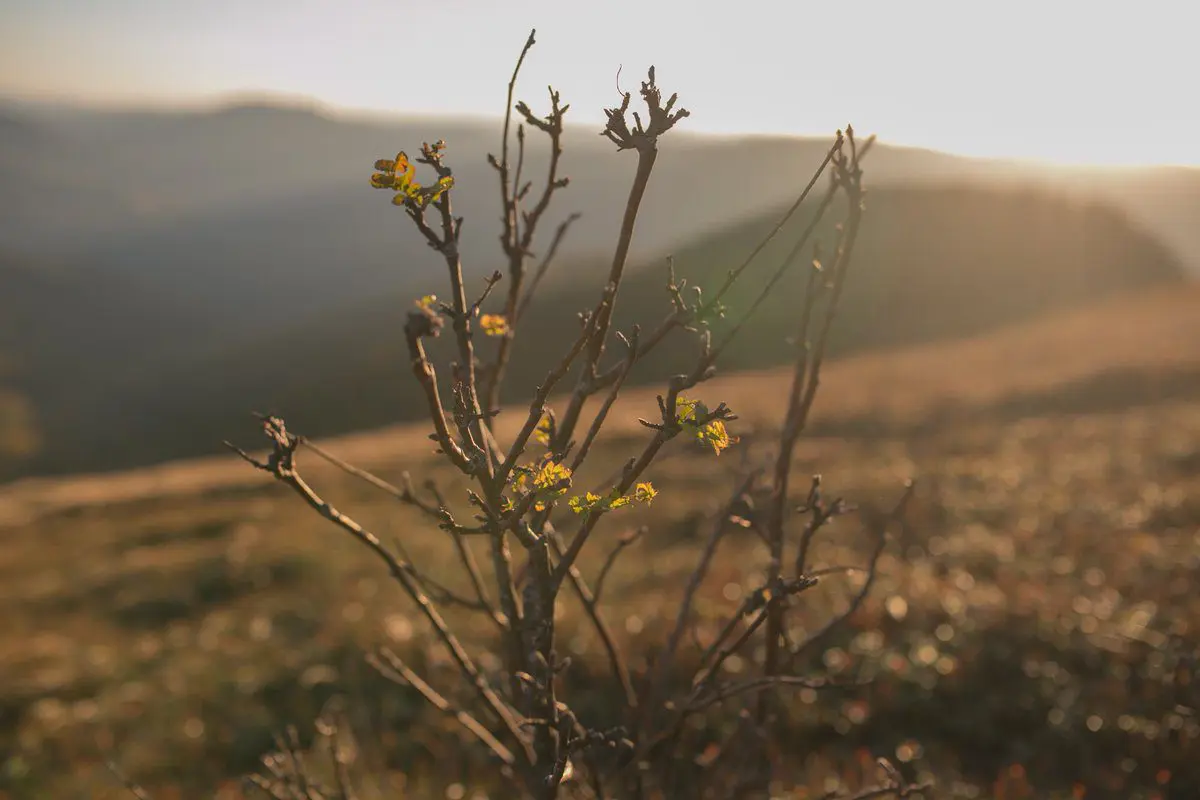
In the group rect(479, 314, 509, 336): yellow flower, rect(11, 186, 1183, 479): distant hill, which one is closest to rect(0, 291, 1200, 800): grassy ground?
rect(479, 314, 509, 336): yellow flower

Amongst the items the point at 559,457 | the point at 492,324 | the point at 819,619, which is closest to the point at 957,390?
the point at 819,619

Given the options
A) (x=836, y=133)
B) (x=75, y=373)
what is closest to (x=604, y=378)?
(x=836, y=133)

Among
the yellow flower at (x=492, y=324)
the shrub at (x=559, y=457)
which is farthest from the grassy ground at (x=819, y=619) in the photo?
A: the yellow flower at (x=492, y=324)

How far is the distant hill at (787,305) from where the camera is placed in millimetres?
66000

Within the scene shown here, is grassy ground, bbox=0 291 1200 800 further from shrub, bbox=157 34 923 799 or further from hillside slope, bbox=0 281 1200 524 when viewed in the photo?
hillside slope, bbox=0 281 1200 524

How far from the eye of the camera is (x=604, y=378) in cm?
209

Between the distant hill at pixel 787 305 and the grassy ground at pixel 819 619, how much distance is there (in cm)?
3615

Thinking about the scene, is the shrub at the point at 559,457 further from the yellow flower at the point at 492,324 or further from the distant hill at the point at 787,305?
the distant hill at the point at 787,305

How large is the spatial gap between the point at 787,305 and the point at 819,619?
66971 millimetres

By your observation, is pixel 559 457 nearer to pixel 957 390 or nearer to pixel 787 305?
pixel 957 390

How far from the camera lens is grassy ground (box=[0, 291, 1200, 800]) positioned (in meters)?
5.45

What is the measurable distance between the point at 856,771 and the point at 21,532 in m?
23.4

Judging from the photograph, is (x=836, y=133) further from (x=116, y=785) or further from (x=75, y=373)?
(x=75, y=373)

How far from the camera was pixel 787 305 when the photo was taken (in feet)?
234
